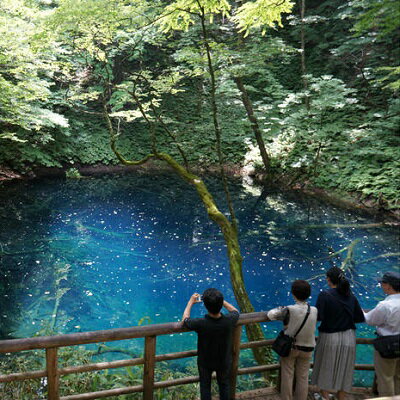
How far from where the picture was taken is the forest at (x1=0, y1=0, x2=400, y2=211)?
7723 millimetres

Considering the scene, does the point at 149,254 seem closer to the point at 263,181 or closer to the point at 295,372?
the point at 295,372

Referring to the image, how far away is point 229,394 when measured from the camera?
302 centimetres

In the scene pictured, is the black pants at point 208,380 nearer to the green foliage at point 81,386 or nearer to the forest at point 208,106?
the green foliage at point 81,386

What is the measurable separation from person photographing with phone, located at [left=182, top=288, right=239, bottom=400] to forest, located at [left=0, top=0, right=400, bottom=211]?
13.7 ft

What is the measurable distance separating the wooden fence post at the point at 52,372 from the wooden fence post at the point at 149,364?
736 mm

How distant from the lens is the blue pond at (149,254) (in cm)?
701

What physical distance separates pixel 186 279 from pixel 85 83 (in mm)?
17583

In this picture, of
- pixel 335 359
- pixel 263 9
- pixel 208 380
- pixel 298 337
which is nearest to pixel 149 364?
pixel 208 380

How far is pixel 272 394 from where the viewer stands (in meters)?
3.41

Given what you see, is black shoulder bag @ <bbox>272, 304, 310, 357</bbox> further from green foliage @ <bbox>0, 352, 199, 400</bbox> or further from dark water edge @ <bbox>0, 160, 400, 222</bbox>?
dark water edge @ <bbox>0, 160, 400, 222</bbox>

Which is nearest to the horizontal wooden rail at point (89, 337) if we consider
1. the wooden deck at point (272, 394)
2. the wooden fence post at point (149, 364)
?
the wooden fence post at point (149, 364)

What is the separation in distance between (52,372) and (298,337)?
2.07m

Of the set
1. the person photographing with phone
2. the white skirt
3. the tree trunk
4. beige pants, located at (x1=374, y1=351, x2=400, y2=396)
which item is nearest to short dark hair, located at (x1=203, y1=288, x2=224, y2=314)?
the person photographing with phone

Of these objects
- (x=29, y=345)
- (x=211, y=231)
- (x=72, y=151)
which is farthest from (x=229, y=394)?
(x=72, y=151)
